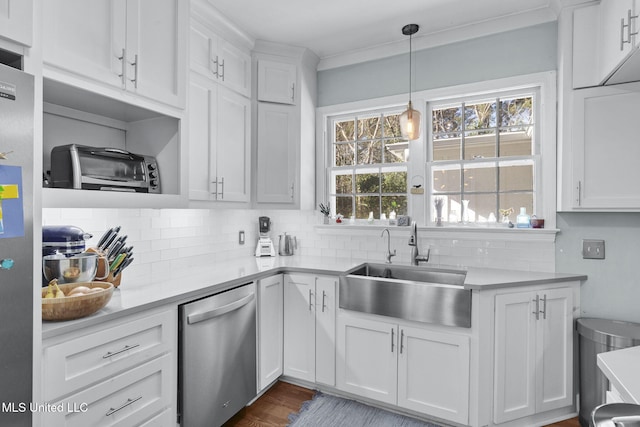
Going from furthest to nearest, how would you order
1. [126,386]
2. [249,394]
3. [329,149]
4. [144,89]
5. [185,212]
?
[329,149], [185,212], [249,394], [144,89], [126,386]

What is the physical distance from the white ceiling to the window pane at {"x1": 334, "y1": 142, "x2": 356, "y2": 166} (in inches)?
34.3

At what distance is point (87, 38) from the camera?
1.57 meters

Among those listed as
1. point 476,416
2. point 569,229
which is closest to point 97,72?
point 476,416

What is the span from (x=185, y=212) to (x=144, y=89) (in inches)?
40.1

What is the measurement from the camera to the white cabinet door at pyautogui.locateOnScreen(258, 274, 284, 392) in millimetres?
2387

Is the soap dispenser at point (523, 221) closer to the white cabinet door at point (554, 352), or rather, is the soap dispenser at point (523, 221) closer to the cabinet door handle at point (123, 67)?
the white cabinet door at point (554, 352)

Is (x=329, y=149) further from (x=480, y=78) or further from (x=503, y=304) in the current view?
(x=503, y=304)

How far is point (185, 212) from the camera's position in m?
2.61

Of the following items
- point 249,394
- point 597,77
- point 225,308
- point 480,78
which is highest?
point 480,78

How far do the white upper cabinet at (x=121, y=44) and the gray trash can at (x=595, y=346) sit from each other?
2.79 metres

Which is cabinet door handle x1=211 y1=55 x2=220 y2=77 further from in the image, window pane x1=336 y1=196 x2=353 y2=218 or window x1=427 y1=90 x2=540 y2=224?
window x1=427 y1=90 x2=540 y2=224

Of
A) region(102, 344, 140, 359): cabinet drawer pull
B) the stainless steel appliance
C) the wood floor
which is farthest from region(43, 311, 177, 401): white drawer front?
the wood floor

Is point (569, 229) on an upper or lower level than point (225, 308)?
upper

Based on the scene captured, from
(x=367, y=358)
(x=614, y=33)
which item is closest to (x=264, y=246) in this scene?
(x=367, y=358)
